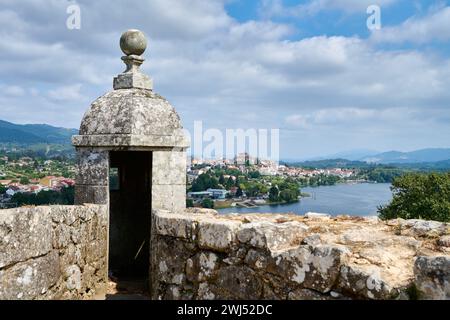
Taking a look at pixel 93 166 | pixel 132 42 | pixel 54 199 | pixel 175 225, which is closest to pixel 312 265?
pixel 175 225

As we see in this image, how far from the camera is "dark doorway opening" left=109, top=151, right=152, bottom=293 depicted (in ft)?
23.0

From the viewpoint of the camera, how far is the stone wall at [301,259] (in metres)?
2.52

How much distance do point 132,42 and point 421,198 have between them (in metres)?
15.4

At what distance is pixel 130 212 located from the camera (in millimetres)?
7520

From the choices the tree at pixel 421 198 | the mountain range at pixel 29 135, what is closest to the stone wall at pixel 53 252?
the tree at pixel 421 198

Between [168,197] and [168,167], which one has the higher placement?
[168,167]

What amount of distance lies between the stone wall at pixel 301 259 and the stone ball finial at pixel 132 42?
276 centimetres

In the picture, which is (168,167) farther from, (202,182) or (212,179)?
(212,179)

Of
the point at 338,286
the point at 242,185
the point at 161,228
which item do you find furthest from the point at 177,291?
the point at 242,185

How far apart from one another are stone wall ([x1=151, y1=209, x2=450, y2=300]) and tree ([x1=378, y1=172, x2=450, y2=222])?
14.8 metres

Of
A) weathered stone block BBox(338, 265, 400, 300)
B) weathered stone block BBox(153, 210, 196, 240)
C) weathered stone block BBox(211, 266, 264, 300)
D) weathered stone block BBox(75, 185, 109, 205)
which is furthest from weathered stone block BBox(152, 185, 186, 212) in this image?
weathered stone block BBox(338, 265, 400, 300)

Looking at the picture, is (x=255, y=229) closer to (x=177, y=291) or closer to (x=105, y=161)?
(x=177, y=291)

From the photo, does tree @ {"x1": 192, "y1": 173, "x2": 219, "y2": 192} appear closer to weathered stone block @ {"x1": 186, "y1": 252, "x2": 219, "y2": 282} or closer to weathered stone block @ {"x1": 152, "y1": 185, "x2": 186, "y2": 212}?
weathered stone block @ {"x1": 152, "y1": 185, "x2": 186, "y2": 212}

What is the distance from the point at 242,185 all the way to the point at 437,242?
28.3m
